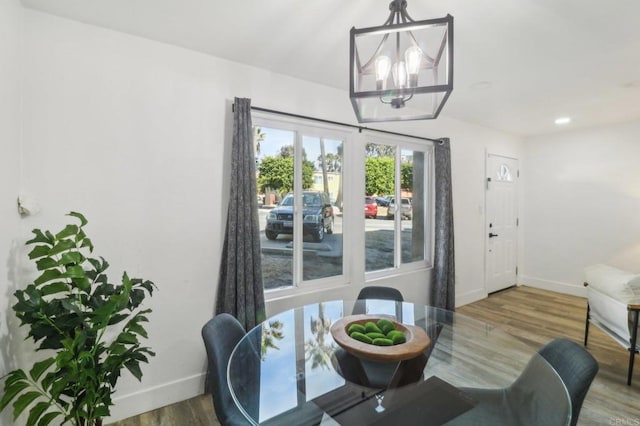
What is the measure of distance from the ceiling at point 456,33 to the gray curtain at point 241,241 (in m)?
0.51

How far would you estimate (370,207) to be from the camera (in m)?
3.36

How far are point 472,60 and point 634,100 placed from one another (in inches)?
97.9

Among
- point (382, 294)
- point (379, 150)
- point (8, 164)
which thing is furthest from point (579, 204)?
point (8, 164)

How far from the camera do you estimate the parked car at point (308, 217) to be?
2.80m

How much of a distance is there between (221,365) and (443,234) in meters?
3.07

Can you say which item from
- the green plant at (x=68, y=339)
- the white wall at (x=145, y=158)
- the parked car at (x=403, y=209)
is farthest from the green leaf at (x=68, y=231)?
the parked car at (x=403, y=209)

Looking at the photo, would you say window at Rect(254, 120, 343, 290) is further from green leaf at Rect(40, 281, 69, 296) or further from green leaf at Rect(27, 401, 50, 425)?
green leaf at Rect(27, 401, 50, 425)

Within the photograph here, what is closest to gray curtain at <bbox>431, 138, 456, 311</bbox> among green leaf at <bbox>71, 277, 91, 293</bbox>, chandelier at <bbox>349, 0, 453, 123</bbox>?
chandelier at <bbox>349, 0, 453, 123</bbox>

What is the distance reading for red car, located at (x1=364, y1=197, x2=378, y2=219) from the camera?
10.8 feet

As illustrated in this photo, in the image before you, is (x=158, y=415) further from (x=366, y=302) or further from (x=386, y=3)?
(x=386, y=3)

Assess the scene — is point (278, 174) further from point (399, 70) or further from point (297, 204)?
point (399, 70)

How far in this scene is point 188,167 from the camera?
2270 millimetres

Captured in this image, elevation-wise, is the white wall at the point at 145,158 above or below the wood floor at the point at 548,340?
above

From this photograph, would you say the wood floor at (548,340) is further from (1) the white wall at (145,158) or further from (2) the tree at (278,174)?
(2) the tree at (278,174)
